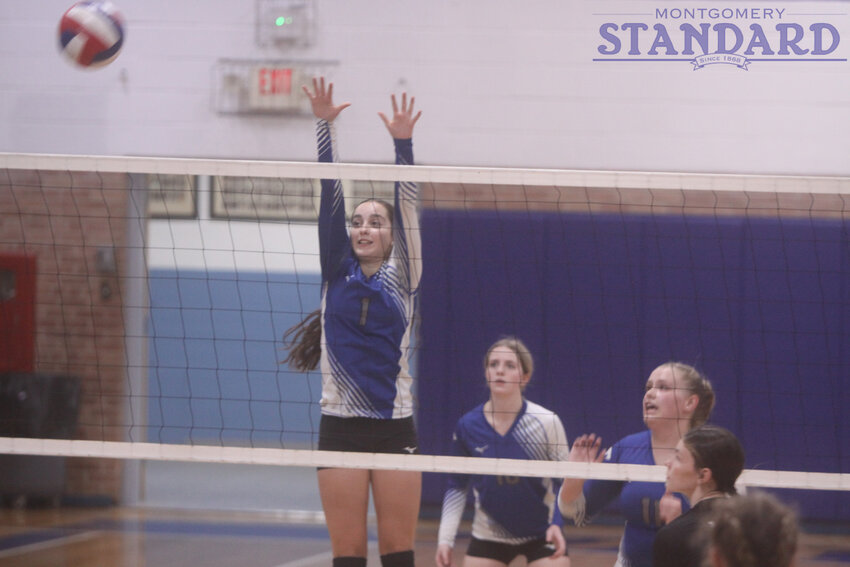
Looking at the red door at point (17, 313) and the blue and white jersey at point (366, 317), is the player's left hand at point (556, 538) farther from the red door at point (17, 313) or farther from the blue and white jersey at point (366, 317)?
the red door at point (17, 313)

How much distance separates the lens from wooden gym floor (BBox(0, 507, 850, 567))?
6.36 metres

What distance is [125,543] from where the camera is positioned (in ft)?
22.3

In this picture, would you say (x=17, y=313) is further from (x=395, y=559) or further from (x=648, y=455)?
(x=648, y=455)

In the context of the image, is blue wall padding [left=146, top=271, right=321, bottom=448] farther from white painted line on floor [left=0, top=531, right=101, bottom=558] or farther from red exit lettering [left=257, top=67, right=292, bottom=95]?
red exit lettering [left=257, top=67, right=292, bottom=95]

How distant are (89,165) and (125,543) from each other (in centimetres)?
335

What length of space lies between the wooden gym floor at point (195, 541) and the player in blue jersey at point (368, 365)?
7.17ft

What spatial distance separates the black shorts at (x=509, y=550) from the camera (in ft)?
13.8

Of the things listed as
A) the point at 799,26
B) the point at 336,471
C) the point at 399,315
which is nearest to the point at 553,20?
the point at 799,26

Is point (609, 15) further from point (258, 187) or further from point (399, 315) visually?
point (399, 315)

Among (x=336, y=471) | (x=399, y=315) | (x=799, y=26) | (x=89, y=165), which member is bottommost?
(x=336, y=471)

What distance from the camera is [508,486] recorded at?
13.9 feet

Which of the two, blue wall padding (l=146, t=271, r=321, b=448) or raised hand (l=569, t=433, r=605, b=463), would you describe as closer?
raised hand (l=569, t=433, r=605, b=463)

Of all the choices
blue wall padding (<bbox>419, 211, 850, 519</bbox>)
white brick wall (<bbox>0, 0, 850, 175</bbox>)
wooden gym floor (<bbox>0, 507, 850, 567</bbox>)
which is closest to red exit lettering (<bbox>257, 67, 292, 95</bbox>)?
white brick wall (<bbox>0, 0, 850, 175</bbox>)

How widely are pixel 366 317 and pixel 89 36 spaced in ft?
10.8
